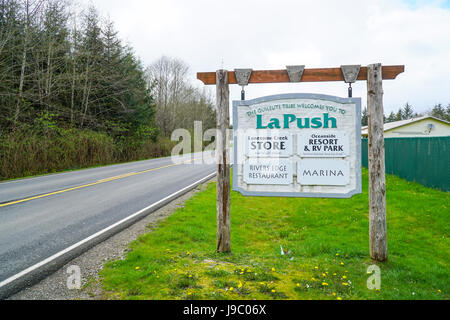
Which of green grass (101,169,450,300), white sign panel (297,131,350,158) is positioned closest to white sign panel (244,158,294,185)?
white sign panel (297,131,350,158)

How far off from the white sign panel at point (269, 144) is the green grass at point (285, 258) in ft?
5.28

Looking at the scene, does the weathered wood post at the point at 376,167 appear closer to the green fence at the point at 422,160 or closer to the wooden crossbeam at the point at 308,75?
the wooden crossbeam at the point at 308,75

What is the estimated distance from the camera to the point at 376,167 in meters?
4.31

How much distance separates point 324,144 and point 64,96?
74.4 ft

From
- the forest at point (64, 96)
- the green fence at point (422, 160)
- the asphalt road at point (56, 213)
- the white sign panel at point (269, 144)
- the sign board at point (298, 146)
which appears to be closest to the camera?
the asphalt road at point (56, 213)

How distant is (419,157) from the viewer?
12.5 m

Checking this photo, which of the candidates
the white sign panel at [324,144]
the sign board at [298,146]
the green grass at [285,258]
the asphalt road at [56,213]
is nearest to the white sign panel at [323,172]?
the sign board at [298,146]

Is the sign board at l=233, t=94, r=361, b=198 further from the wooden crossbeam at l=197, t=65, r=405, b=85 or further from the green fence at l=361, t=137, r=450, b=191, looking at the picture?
the green fence at l=361, t=137, r=450, b=191

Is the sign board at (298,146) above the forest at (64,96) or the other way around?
the other way around

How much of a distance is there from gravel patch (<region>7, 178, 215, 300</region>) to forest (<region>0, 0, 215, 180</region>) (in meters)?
11.7

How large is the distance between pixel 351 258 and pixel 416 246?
1.53 metres

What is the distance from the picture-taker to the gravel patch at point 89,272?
3436mm

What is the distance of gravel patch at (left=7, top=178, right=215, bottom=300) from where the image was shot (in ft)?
11.3

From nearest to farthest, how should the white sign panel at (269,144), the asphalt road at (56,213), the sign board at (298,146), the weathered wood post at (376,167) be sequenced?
the weathered wood post at (376,167)
the asphalt road at (56,213)
the sign board at (298,146)
the white sign panel at (269,144)
